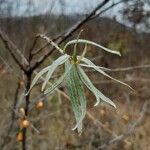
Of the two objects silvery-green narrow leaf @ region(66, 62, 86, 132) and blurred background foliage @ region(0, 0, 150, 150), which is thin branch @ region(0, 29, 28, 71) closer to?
blurred background foliage @ region(0, 0, 150, 150)

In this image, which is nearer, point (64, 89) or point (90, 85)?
point (90, 85)

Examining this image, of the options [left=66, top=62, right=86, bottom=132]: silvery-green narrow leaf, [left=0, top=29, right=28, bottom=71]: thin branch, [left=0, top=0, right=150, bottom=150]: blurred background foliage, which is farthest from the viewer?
[left=0, top=0, right=150, bottom=150]: blurred background foliage

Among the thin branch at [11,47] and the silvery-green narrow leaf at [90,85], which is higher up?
the silvery-green narrow leaf at [90,85]

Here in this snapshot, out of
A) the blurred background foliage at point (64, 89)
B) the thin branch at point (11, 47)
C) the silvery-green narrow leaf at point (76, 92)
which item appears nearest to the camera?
the silvery-green narrow leaf at point (76, 92)

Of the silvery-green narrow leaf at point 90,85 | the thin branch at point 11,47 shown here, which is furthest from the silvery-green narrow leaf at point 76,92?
the thin branch at point 11,47

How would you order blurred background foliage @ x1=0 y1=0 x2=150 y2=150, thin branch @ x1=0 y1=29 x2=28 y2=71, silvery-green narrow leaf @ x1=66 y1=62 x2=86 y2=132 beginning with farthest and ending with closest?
1. blurred background foliage @ x1=0 y1=0 x2=150 y2=150
2. thin branch @ x1=0 y1=29 x2=28 y2=71
3. silvery-green narrow leaf @ x1=66 y1=62 x2=86 y2=132

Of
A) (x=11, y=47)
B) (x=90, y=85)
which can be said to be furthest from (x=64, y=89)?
(x=90, y=85)

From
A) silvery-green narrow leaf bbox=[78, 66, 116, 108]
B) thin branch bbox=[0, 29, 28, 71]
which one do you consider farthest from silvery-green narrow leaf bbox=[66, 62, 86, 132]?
thin branch bbox=[0, 29, 28, 71]

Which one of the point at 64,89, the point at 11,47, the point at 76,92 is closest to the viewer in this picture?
the point at 76,92

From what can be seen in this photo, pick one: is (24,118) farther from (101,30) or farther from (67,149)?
(101,30)

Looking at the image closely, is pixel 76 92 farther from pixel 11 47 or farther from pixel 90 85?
pixel 11 47

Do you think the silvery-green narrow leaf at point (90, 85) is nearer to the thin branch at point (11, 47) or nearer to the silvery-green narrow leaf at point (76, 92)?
the silvery-green narrow leaf at point (76, 92)

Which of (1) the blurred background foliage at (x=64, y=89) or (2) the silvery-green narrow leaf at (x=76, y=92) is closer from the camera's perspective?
(2) the silvery-green narrow leaf at (x=76, y=92)
